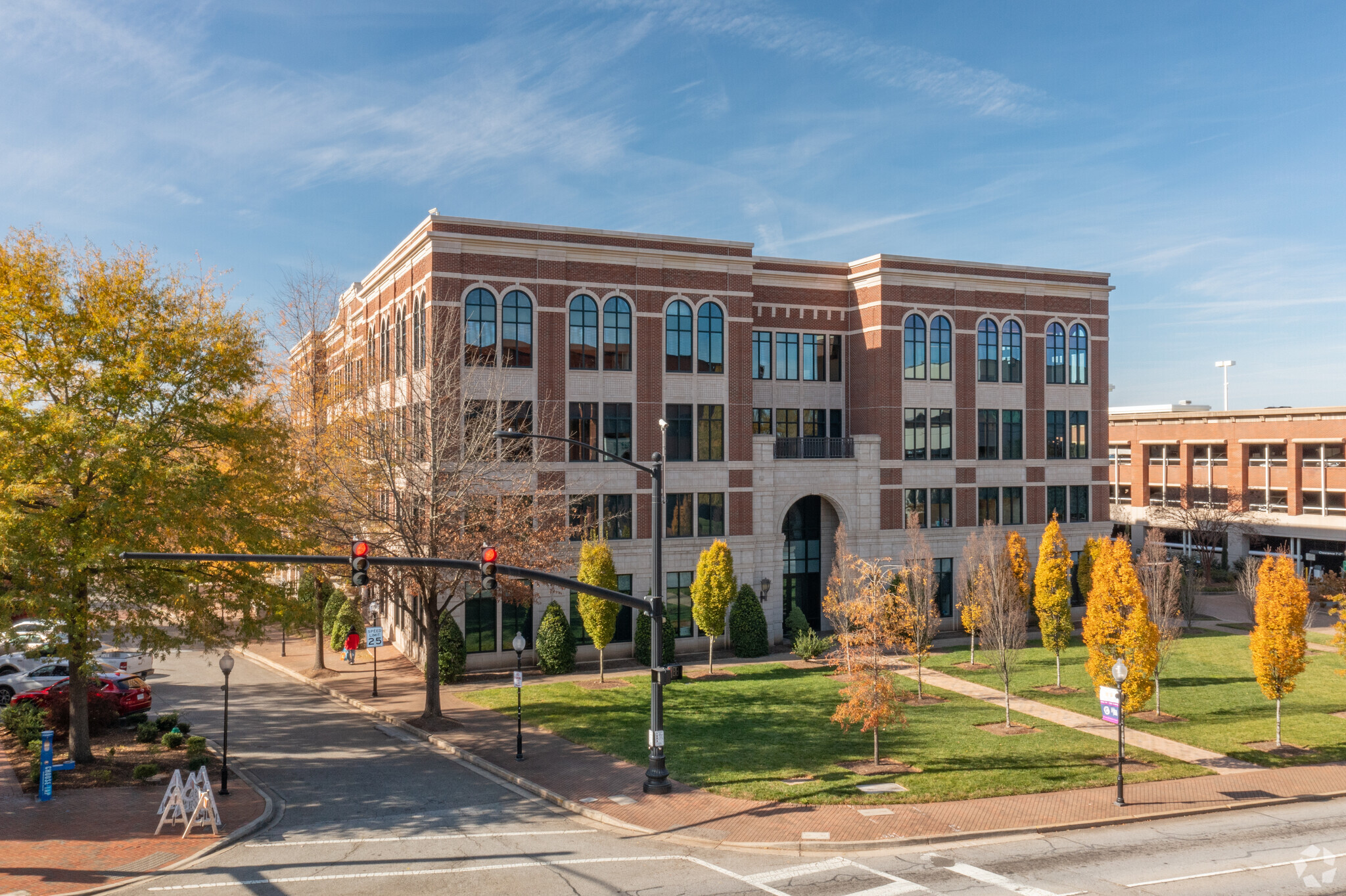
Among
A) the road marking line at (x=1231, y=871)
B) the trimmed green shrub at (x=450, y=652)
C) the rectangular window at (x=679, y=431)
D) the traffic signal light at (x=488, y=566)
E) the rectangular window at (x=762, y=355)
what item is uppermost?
the rectangular window at (x=762, y=355)

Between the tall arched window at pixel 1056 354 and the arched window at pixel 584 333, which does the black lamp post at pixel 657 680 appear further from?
the tall arched window at pixel 1056 354

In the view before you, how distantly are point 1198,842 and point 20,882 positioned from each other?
20927mm

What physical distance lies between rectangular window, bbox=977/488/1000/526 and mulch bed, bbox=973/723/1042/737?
18389 mm

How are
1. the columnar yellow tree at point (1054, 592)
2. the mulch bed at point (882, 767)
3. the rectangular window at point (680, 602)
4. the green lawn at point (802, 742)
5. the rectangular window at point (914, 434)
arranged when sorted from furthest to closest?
the rectangular window at point (914, 434)
the rectangular window at point (680, 602)
the columnar yellow tree at point (1054, 592)
the mulch bed at point (882, 767)
the green lawn at point (802, 742)

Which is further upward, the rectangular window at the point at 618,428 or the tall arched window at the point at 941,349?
the tall arched window at the point at 941,349

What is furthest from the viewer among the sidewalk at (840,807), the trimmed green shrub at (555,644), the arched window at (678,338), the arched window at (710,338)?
the arched window at (710,338)

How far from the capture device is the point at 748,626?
1463 inches

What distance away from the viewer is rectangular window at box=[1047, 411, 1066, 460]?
45.6 m

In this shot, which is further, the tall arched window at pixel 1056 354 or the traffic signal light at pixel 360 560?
the tall arched window at pixel 1056 354

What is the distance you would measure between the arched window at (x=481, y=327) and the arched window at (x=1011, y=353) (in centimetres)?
2457

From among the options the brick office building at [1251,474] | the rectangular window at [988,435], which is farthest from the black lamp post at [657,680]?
the brick office building at [1251,474]

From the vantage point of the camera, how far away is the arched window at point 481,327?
3469 centimetres

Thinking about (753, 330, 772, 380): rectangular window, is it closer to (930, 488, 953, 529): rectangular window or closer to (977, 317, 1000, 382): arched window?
(930, 488, 953, 529): rectangular window

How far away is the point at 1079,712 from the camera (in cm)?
2819
